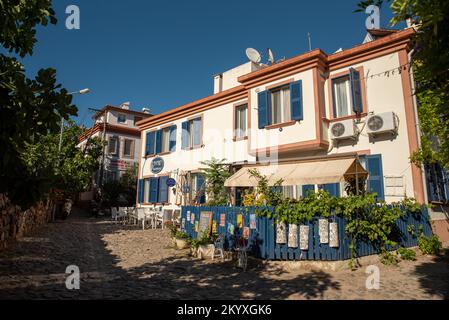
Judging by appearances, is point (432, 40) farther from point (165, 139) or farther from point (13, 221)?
point (165, 139)

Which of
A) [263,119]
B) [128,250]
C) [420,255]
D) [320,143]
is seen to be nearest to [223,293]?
[128,250]

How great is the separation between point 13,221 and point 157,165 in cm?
967

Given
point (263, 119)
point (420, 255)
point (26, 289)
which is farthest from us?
point (263, 119)

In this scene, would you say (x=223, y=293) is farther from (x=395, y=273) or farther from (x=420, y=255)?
(x=420, y=255)

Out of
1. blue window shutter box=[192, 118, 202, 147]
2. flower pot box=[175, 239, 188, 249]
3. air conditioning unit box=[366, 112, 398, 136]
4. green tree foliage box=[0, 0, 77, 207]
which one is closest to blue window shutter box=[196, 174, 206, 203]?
blue window shutter box=[192, 118, 202, 147]

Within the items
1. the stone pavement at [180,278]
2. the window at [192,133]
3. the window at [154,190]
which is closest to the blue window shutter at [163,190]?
the window at [154,190]

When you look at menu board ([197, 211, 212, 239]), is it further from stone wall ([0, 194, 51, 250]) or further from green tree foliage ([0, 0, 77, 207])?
green tree foliage ([0, 0, 77, 207])

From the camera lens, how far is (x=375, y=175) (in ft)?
33.7

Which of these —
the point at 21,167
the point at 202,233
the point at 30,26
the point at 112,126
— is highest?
the point at 112,126

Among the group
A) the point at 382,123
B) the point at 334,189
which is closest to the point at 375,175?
the point at 334,189

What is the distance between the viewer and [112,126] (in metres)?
29.7

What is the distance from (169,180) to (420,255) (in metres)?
12.1

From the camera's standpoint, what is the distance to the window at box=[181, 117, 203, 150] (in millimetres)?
16906

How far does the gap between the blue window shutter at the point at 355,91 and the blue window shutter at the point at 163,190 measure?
1127 centimetres
